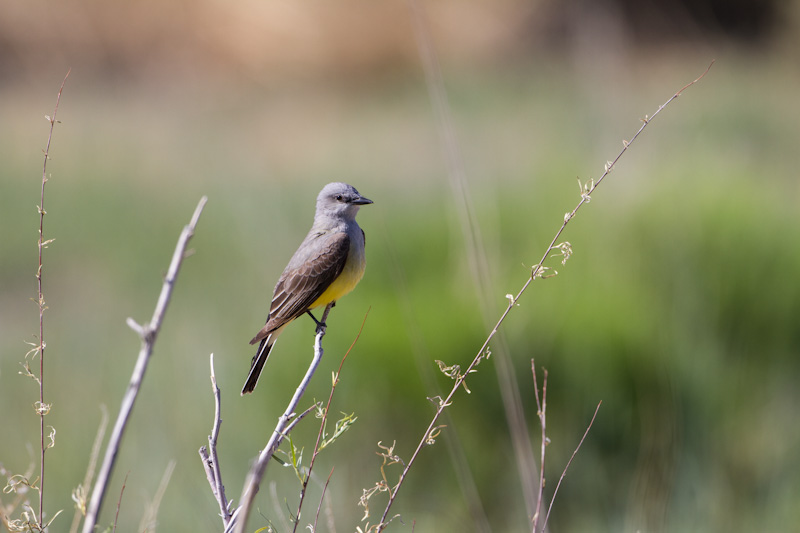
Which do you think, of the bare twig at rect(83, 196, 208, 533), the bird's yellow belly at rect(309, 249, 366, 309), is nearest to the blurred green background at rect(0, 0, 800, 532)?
the bird's yellow belly at rect(309, 249, 366, 309)

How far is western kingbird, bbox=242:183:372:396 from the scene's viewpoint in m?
2.49

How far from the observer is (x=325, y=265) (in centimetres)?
252

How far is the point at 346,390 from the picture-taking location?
4.43 m

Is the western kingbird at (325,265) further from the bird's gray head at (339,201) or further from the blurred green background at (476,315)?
the blurred green background at (476,315)

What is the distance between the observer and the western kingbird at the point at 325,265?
98.2 inches

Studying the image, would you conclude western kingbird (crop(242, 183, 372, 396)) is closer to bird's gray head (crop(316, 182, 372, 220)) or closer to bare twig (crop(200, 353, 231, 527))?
bird's gray head (crop(316, 182, 372, 220))

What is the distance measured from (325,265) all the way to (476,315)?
2.05m

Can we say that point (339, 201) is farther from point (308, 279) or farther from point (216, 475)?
point (216, 475)

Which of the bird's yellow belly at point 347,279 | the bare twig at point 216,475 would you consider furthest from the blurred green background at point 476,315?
the bare twig at point 216,475

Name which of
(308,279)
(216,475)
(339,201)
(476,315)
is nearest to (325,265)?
(308,279)

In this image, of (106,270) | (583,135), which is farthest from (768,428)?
(106,270)

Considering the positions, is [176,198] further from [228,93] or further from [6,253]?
[228,93]

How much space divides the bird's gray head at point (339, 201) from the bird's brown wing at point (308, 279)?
0.33 feet

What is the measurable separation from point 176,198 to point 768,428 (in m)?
7.52
